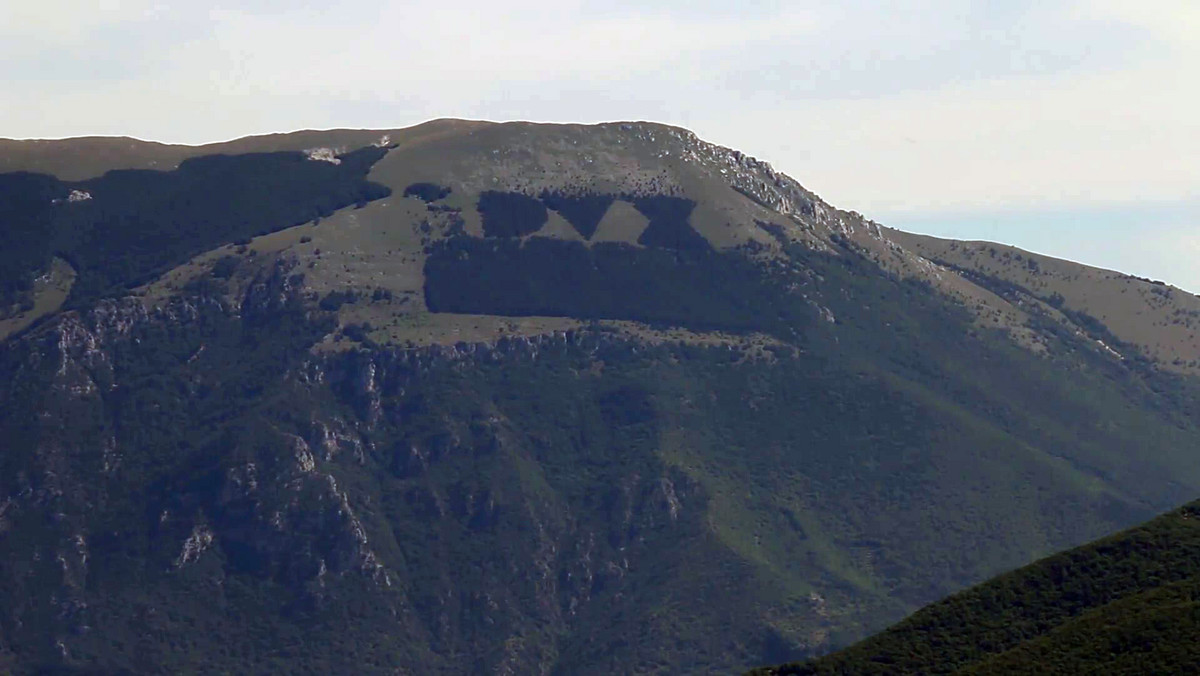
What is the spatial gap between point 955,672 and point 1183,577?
2468 centimetres

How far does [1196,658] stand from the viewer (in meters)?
174

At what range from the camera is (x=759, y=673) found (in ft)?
650

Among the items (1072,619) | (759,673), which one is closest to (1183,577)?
(1072,619)

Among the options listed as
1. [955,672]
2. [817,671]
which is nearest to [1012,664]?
[955,672]

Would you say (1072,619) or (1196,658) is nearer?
(1196,658)

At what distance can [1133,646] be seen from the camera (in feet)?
Answer: 594

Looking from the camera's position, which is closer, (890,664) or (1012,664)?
(1012,664)

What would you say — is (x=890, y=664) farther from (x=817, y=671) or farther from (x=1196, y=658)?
(x=1196, y=658)

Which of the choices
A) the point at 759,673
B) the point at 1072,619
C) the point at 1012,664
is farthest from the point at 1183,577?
the point at 759,673

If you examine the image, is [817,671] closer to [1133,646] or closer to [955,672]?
[955,672]

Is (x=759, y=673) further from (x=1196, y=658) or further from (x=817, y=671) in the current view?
(x=1196, y=658)

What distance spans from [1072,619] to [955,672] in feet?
50.6

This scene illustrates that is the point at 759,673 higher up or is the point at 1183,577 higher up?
the point at 1183,577

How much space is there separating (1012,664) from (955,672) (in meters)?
6.26
